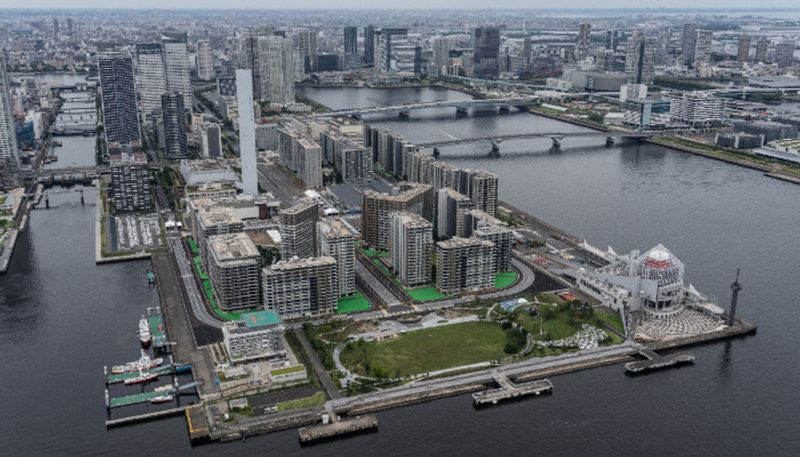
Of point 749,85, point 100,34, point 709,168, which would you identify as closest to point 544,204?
point 709,168

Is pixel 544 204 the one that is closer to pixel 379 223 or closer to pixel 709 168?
pixel 379 223

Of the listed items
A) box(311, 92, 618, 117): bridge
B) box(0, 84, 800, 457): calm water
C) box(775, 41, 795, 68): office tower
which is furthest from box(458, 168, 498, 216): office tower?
box(775, 41, 795, 68): office tower

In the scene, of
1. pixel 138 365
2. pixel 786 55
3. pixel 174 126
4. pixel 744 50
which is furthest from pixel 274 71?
pixel 786 55

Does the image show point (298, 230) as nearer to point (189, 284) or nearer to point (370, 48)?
point (189, 284)

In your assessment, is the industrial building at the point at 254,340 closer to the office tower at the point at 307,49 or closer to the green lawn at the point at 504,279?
the green lawn at the point at 504,279

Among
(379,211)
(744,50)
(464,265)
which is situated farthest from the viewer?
(744,50)

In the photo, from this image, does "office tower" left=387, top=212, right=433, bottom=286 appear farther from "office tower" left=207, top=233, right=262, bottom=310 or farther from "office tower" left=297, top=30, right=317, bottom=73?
"office tower" left=297, top=30, right=317, bottom=73
